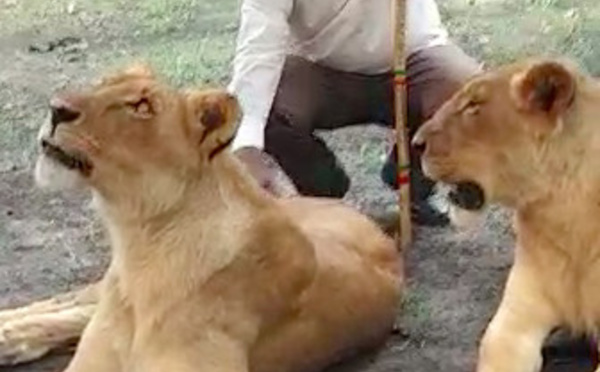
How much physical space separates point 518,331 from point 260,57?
3.10 feet

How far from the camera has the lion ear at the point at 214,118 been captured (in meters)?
2.37

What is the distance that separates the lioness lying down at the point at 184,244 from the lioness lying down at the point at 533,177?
0.88 ft

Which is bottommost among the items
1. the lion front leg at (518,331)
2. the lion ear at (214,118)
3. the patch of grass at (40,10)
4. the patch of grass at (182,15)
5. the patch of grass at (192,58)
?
the patch of grass at (40,10)

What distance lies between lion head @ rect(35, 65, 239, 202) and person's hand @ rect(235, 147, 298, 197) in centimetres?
73

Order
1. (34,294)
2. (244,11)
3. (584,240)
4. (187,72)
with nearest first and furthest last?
(584,240) < (34,294) < (244,11) < (187,72)

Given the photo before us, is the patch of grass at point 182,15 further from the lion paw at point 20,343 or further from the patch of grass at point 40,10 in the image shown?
the lion paw at point 20,343

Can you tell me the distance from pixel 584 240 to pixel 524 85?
253 millimetres

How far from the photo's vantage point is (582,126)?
2.53 meters

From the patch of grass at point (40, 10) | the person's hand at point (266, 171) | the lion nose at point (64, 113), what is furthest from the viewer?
the patch of grass at point (40, 10)

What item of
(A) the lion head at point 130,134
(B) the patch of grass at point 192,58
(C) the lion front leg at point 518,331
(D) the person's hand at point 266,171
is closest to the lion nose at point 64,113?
(A) the lion head at point 130,134

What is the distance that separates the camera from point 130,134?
7.75 ft

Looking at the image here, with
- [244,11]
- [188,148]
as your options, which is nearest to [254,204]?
[188,148]

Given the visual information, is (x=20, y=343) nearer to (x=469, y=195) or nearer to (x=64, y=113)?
(x=64, y=113)

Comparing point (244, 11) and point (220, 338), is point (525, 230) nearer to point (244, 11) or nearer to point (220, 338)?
point (220, 338)
